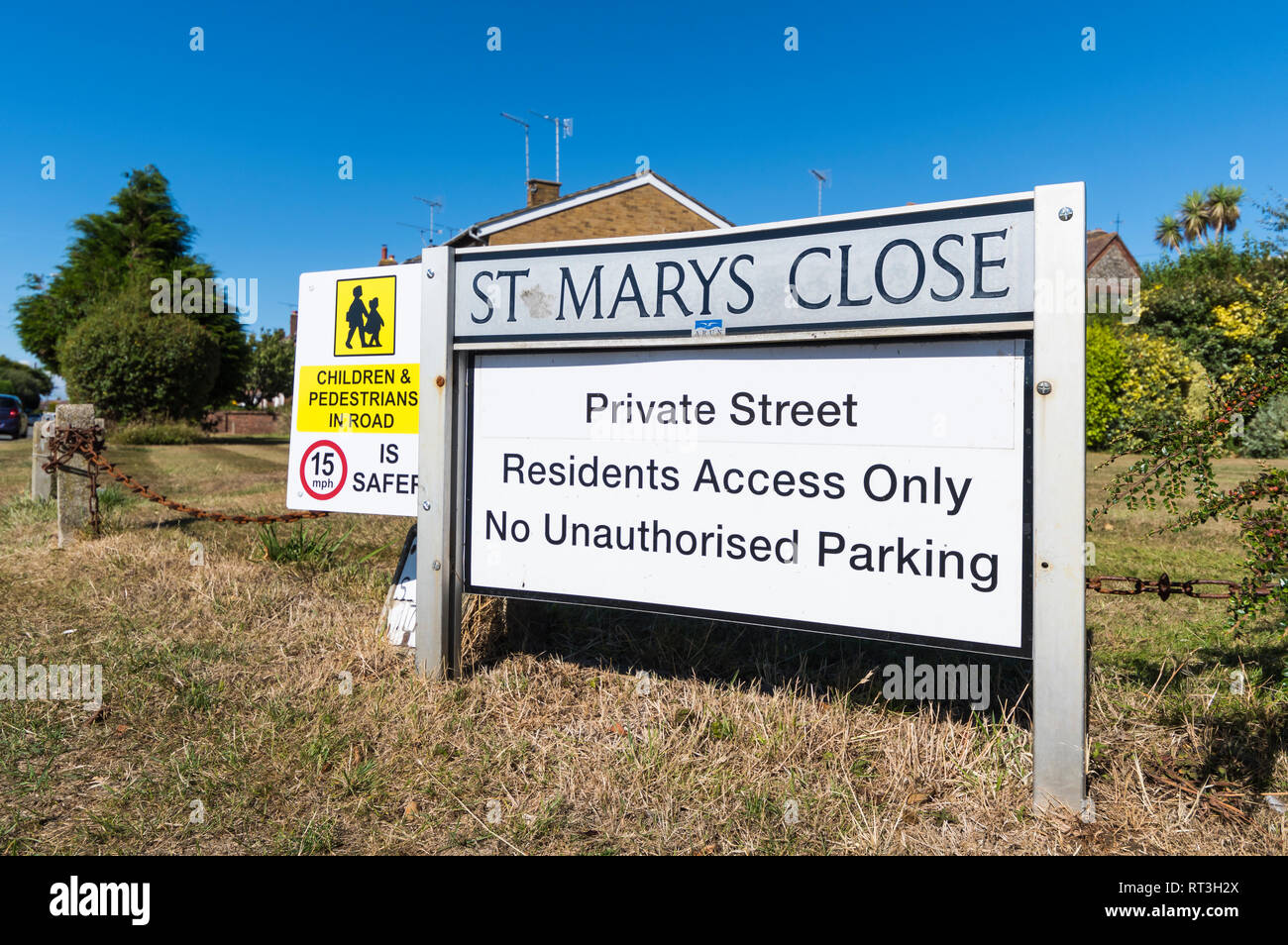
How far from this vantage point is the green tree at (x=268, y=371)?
61.7m

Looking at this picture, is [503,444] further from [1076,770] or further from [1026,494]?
[1076,770]

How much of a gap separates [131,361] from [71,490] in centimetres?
2410

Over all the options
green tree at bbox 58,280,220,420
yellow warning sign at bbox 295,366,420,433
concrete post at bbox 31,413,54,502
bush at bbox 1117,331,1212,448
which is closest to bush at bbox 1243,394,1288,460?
bush at bbox 1117,331,1212,448

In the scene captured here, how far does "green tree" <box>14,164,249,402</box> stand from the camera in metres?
32.8

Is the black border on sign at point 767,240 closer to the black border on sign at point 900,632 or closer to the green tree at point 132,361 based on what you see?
the black border on sign at point 900,632

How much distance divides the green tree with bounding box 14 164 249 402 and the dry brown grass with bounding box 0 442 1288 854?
3118 cm

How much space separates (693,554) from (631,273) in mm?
1177

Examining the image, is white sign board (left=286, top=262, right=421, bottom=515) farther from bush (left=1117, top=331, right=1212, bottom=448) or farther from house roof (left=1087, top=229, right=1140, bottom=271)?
house roof (left=1087, top=229, right=1140, bottom=271)

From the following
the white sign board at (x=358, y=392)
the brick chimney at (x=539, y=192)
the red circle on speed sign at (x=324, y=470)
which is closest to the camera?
the white sign board at (x=358, y=392)

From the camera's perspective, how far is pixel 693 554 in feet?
11.4

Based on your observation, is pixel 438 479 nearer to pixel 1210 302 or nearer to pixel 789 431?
pixel 789 431

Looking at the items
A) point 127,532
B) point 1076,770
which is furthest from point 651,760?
point 127,532
